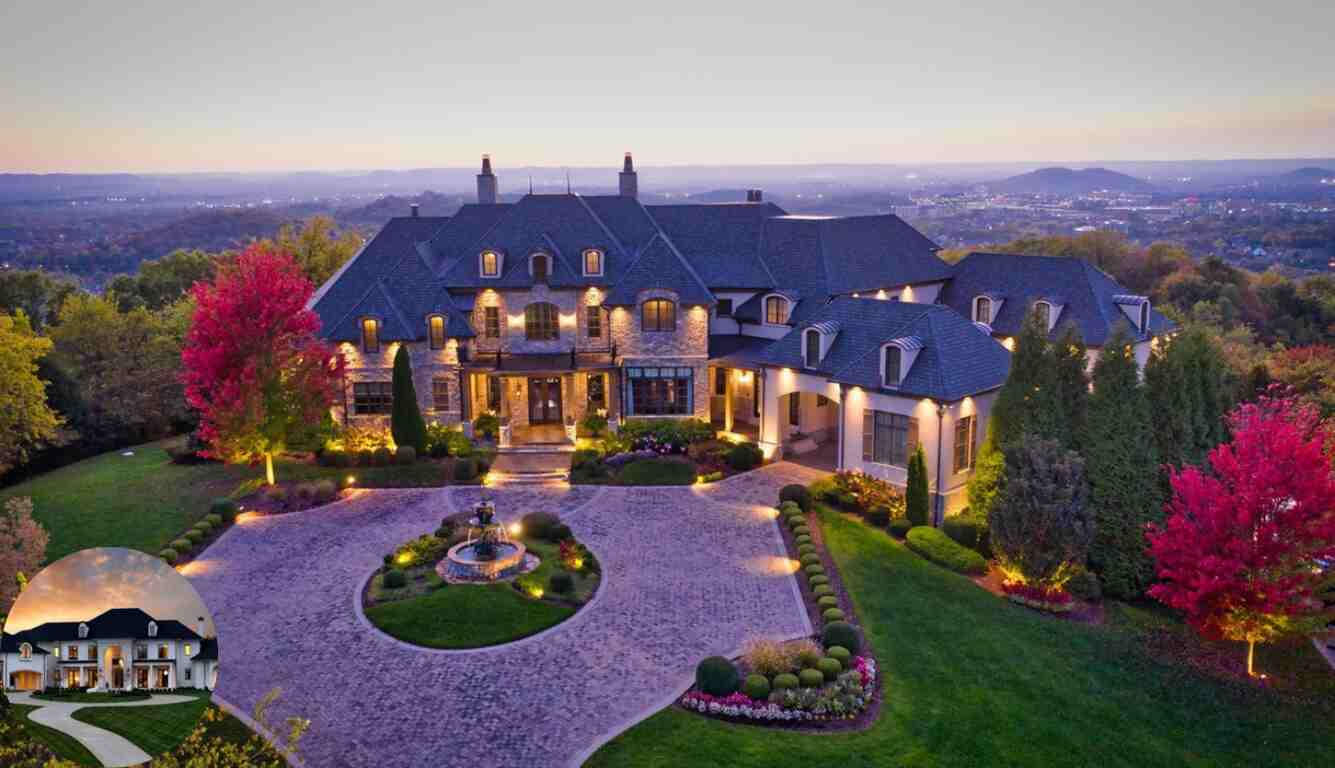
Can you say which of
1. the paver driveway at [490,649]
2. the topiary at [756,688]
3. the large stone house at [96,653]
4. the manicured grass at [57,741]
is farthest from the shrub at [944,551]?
the manicured grass at [57,741]

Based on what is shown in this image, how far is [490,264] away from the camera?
3631cm

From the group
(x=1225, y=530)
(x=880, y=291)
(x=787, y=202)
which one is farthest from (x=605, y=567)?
(x=787, y=202)

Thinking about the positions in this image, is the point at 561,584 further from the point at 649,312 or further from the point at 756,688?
the point at 649,312

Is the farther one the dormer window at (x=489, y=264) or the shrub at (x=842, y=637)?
the dormer window at (x=489, y=264)

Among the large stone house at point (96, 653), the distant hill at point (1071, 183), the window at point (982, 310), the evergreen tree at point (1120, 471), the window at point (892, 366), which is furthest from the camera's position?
the distant hill at point (1071, 183)

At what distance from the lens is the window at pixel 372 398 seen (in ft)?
114

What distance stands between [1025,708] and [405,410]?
22.7 m

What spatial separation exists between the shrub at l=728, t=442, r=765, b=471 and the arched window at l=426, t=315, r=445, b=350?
12027 millimetres

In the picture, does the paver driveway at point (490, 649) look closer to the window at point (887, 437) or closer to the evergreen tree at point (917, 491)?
the window at point (887, 437)

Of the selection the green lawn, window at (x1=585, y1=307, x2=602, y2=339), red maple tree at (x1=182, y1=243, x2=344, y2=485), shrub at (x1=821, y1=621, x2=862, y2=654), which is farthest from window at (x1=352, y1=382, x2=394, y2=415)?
shrub at (x1=821, y1=621, x2=862, y2=654)

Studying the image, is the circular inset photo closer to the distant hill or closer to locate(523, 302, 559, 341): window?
locate(523, 302, 559, 341): window

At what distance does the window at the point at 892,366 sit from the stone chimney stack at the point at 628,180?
1834 centimetres

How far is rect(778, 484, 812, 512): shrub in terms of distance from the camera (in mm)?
28125

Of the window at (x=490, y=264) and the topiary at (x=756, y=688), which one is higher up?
the window at (x=490, y=264)
